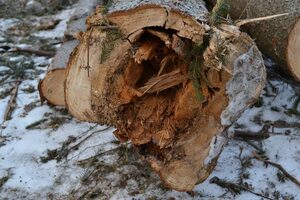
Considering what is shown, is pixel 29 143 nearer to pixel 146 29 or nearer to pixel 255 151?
pixel 146 29

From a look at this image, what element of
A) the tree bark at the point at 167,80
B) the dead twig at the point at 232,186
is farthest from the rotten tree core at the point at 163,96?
the dead twig at the point at 232,186

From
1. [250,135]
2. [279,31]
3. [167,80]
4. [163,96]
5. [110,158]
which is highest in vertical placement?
[279,31]

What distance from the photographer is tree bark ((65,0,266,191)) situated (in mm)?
2258

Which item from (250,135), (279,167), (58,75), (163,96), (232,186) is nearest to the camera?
(163,96)

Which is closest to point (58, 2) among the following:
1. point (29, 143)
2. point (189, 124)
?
point (29, 143)

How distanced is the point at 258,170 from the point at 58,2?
360cm

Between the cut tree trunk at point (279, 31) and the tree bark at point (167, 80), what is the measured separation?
2.07ft

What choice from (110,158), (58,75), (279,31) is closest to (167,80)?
(110,158)

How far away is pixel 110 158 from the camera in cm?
310

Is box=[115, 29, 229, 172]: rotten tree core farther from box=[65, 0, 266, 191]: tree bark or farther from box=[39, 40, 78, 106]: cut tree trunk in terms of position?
box=[39, 40, 78, 106]: cut tree trunk

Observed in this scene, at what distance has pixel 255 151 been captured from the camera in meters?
3.12

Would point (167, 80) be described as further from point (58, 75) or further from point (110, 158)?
point (58, 75)

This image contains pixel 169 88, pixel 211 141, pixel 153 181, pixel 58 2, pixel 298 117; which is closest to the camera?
pixel 211 141

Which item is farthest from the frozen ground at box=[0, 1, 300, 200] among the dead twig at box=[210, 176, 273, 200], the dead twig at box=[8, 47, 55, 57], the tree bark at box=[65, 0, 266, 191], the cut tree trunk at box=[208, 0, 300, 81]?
the dead twig at box=[8, 47, 55, 57]
